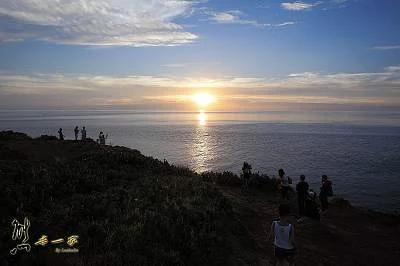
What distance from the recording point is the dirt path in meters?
12.8

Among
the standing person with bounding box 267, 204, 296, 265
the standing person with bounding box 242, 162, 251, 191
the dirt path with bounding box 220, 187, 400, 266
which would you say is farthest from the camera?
the standing person with bounding box 242, 162, 251, 191

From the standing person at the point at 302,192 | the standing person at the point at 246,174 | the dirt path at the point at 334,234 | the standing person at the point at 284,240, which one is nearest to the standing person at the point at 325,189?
the dirt path at the point at 334,234

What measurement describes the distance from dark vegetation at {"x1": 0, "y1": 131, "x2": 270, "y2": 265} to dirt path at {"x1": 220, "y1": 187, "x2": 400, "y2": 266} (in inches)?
46.6

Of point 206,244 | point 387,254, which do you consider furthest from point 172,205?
point 387,254

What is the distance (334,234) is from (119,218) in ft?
31.0

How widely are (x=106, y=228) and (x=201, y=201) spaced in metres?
5.05

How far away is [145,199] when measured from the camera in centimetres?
1308

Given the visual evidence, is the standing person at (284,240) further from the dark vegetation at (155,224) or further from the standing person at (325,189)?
the standing person at (325,189)

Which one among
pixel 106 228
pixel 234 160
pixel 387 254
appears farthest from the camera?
pixel 234 160

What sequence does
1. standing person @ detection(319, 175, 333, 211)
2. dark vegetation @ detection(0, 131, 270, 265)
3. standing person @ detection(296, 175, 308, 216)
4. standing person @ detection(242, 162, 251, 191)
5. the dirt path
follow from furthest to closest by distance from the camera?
standing person @ detection(242, 162, 251, 191)
standing person @ detection(319, 175, 333, 211)
standing person @ detection(296, 175, 308, 216)
the dirt path
dark vegetation @ detection(0, 131, 270, 265)

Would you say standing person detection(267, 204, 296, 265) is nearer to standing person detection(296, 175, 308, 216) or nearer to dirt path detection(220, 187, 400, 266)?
dirt path detection(220, 187, 400, 266)

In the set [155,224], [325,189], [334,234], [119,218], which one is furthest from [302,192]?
[119,218]

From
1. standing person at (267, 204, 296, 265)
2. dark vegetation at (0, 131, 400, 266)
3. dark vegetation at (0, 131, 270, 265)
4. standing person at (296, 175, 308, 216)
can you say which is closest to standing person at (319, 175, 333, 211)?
dark vegetation at (0, 131, 400, 266)

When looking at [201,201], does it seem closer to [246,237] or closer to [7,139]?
[246,237]
